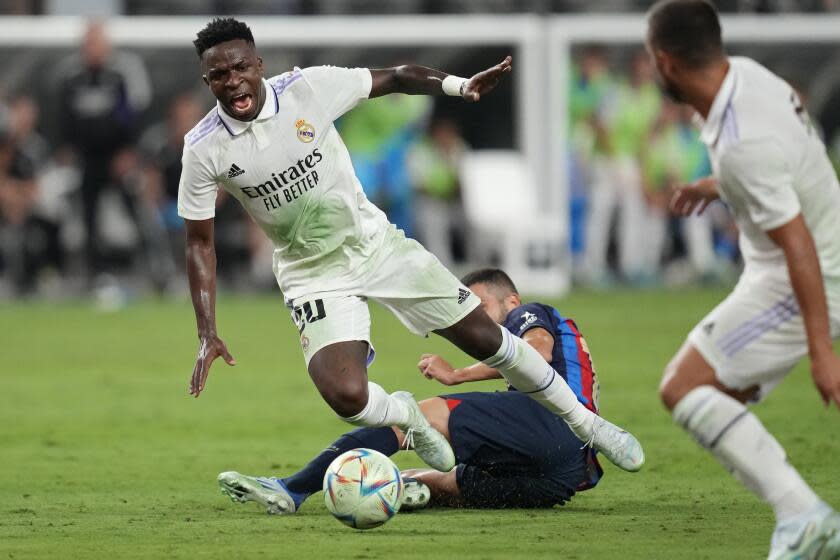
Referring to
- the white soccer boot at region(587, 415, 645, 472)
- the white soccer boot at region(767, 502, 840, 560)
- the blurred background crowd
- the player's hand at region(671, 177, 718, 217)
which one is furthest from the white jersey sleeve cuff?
the blurred background crowd

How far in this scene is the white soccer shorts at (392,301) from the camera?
23.4ft

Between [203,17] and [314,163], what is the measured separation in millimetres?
15274

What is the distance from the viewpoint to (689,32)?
17.8ft

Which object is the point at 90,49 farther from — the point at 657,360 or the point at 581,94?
the point at 657,360

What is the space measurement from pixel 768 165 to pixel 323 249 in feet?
8.54

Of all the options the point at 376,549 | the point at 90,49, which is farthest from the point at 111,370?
the point at 376,549

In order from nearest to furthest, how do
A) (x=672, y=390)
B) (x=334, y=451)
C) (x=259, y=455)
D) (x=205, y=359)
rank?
(x=672, y=390) → (x=205, y=359) → (x=334, y=451) → (x=259, y=455)

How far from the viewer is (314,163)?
7254 mm

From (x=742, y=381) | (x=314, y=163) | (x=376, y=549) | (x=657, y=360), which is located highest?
(x=314, y=163)

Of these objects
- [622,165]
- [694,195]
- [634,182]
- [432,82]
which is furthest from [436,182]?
[694,195]

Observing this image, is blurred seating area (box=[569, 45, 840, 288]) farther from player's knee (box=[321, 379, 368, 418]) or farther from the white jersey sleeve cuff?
player's knee (box=[321, 379, 368, 418])

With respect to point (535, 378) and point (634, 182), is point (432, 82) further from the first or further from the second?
point (634, 182)

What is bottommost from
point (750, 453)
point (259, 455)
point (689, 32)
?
point (259, 455)

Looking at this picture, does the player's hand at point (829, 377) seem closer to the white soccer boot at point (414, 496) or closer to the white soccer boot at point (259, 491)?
the white soccer boot at point (414, 496)
